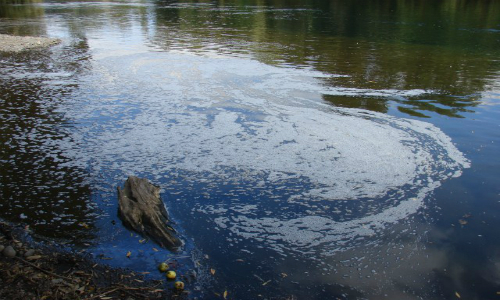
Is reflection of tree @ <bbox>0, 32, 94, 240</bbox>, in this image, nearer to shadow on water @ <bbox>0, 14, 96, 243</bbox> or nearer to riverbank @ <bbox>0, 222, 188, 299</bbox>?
shadow on water @ <bbox>0, 14, 96, 243</bbox>

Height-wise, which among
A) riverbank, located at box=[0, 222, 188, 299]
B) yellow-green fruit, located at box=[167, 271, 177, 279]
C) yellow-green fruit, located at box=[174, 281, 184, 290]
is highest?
riverbank, located at box=[0, 222, 188, 299]

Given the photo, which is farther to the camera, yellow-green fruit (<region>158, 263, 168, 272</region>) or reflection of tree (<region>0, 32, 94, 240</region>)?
reflection of tree (<region>0, 32, 94, 240</region>)

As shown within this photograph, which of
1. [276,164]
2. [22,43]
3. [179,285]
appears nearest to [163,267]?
[179,285]

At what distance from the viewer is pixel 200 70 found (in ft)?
47.2

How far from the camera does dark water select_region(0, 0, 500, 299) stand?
4852mm

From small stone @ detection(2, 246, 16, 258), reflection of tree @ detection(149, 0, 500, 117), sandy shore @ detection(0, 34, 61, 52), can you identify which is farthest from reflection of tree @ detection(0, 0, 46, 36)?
small stone @ detection(2, 246, 16, 258)

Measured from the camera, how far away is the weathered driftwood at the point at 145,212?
17.0ft

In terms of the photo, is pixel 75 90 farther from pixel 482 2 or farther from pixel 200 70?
pixel 482 2

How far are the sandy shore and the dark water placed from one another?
8.24 ft

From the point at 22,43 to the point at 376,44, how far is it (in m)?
16.2

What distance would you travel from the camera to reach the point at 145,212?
5.43m

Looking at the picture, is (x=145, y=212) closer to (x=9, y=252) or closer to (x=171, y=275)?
(x=171, y=275)

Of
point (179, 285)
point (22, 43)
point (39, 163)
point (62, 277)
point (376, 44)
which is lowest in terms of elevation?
point (179, 285)

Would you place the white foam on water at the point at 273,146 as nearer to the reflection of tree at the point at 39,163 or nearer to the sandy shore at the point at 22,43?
the reflection of tree at the point at 39,163
